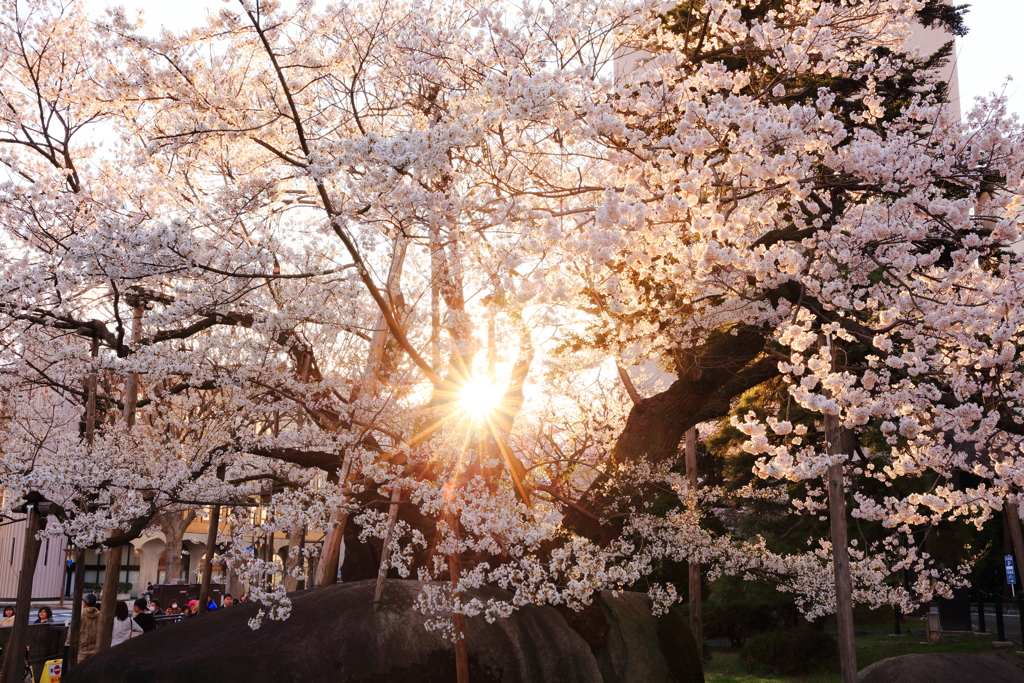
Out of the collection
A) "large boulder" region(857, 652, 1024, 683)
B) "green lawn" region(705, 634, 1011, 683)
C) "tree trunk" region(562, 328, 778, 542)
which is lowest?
"green lawn" region(705, 634, 1011, 683)

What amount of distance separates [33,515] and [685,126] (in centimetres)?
1007

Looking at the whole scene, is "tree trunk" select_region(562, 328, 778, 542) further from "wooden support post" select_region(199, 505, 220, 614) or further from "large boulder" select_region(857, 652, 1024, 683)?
"wooden support post" select_region(199, 505, 220, 614)

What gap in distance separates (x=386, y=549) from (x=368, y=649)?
1.35 m

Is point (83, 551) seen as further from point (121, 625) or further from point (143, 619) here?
point (143, 619)

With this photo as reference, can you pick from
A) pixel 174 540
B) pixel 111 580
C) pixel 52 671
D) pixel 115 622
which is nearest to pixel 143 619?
pixel 115 622

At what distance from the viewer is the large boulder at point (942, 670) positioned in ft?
40.2

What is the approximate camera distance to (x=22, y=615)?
10.0m

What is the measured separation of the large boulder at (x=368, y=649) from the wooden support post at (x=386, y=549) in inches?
8.0

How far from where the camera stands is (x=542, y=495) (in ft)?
41.2

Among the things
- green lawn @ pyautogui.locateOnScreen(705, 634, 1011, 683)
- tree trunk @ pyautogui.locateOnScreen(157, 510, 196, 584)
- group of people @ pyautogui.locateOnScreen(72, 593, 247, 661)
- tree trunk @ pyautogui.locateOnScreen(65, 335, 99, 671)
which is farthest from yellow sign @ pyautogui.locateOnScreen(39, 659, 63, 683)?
tree trunk @ pyautogui.locateOnScreen(157, 510, 196, 584)

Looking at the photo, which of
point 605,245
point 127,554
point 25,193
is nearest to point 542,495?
point 605,245

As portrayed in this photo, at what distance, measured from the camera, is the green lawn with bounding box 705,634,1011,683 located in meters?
17.4

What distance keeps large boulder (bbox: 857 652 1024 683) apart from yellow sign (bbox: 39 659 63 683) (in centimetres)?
1264

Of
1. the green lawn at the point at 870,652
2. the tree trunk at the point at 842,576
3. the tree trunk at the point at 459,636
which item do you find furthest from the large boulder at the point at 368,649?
the green lawn at the point at 870,652
